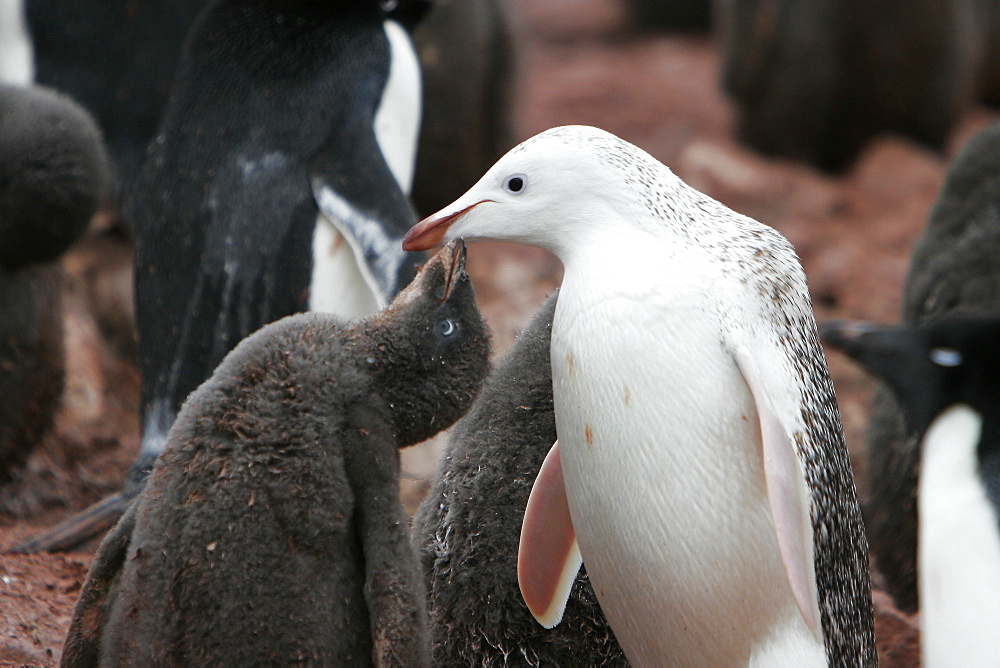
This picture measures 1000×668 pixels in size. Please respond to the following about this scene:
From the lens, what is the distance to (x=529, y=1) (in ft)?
43.1

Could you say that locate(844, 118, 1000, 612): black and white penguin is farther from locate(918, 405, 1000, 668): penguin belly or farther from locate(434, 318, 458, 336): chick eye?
locate(434, 318, 458, 336): chick eye

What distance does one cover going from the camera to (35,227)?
3088mm

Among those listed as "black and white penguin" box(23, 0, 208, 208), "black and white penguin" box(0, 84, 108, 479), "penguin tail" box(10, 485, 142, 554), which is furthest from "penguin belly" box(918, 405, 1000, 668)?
"black and white penguin" box(23, 0, 208, 208)

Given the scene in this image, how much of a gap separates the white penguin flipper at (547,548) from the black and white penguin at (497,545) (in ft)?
0.17

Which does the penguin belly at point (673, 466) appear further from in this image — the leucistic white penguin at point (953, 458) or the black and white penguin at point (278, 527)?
the leucistic white penguin at point (953, 458)

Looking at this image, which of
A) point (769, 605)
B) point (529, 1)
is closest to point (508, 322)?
point (769, 605)

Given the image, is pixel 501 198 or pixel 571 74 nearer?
pixel 501 198

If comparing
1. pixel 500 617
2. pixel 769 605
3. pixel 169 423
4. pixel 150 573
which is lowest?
pixel 169 423

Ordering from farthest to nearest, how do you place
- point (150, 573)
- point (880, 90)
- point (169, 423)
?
1. point (880, 90)
2. point (169, 423)
3. point (150, 573)

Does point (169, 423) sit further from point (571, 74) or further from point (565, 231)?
point (571, 74)

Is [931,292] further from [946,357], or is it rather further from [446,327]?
[446,327]

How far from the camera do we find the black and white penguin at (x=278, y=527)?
5.95 feet

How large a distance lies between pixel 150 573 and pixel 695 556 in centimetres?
84

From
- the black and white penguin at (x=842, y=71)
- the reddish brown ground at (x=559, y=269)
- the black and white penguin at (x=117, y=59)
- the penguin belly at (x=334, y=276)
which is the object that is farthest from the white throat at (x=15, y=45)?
the black and white penguin at (x=842, y=71)
